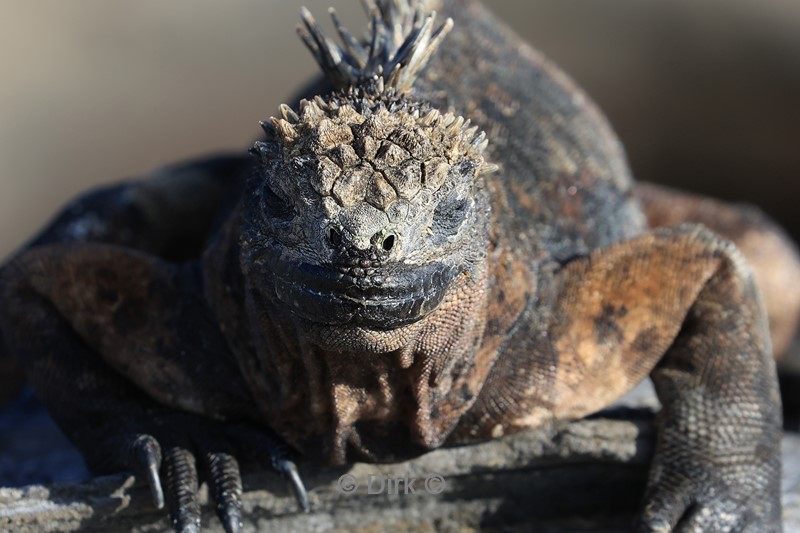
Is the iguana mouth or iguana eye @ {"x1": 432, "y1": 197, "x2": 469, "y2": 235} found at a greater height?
iguana eye @ {"x1": 432, "y1": 197, "x2": 469, "y2": 235}

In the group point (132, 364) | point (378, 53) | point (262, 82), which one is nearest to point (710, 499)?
point (378, 53)

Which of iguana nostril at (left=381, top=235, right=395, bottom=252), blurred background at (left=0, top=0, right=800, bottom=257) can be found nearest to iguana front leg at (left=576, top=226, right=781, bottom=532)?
iguana nostril at (left=381, top=235, right=395, bottom=252)

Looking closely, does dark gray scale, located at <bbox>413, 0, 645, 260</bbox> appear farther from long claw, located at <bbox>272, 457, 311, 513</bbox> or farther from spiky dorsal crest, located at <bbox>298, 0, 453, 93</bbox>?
long claw, located at <bbox>272, 457, 311, 513</bbox>

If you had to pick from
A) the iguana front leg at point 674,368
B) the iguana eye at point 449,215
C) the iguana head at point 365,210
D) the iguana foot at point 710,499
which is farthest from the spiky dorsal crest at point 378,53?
the iguana foot at point 710,499

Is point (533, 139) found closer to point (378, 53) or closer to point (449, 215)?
point (378, 53)

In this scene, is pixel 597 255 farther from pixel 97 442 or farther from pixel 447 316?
pixel 97 442

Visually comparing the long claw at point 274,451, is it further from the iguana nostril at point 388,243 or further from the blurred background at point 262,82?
the blurred background at point 262,82
